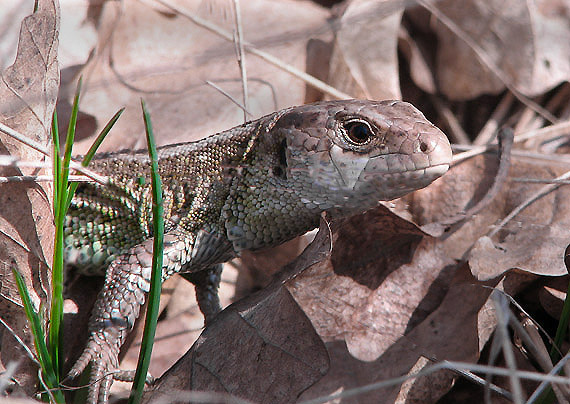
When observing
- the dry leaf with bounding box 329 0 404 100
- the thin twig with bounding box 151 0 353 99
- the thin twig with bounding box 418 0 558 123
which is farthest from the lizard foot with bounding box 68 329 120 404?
the thin twig with bounding box 418 0 558 123

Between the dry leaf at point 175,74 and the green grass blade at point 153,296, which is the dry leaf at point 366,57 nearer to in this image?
the dry leaf at point 175,74

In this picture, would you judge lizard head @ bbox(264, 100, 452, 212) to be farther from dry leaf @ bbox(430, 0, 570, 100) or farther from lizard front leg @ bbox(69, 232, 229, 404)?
dry leaf @ bbox(430, 0, 570, 100)

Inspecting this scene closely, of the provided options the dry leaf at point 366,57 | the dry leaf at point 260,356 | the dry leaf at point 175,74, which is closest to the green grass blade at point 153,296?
the dry leaf at point 260,356

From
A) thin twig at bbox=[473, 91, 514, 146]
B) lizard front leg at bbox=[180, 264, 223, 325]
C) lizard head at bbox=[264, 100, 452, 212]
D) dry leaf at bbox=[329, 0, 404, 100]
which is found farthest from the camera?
thin twig at bbox=[473, 91, 514, 146]

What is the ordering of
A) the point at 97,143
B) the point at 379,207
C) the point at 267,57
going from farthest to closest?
the point at 267,57
the point at 379,207
the point at 97,143

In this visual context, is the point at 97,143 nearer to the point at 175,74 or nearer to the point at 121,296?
the point at 121,296

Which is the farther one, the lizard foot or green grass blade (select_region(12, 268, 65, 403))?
the lizard foot

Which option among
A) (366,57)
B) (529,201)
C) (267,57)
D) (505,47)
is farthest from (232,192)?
(505,47)

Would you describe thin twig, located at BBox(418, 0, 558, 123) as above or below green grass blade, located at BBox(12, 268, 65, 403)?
below
